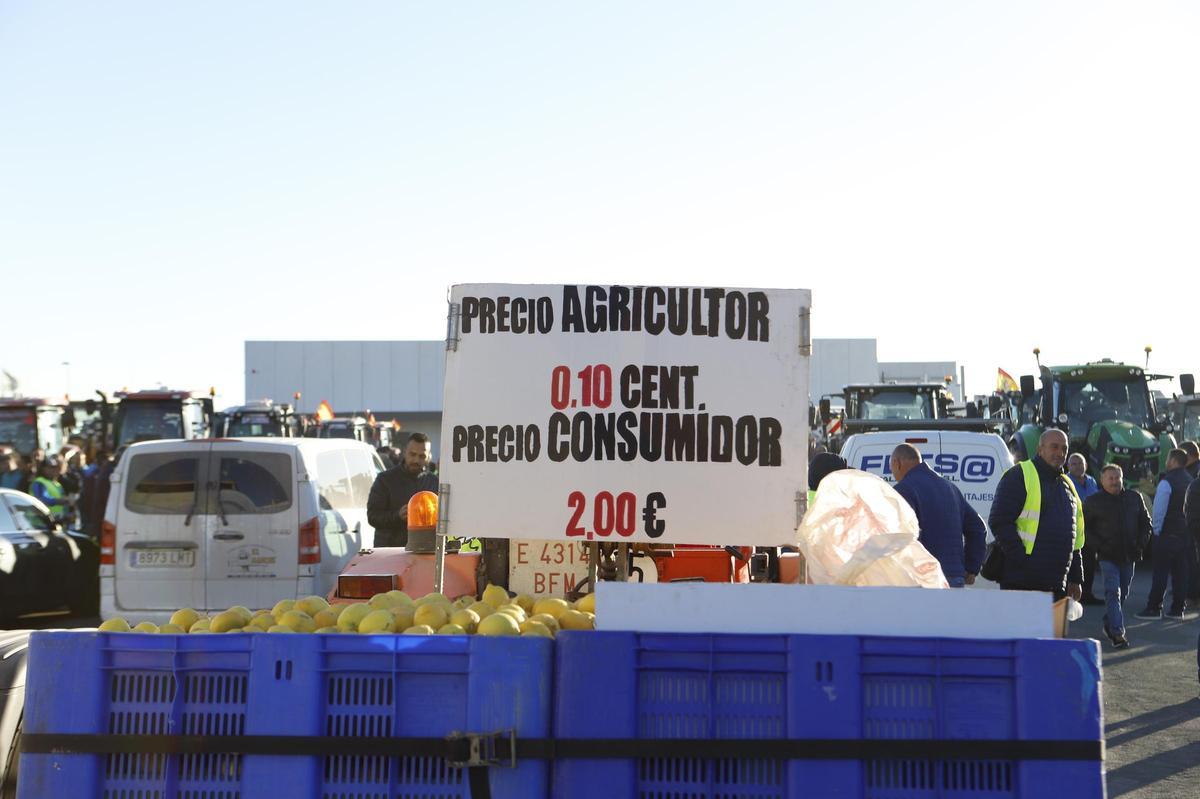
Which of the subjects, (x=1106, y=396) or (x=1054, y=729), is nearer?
(x=1054, y=729)

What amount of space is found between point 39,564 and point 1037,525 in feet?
34.3

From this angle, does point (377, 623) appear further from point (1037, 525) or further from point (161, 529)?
point (161, 529)

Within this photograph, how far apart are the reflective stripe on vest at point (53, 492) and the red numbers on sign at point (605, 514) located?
597 inches

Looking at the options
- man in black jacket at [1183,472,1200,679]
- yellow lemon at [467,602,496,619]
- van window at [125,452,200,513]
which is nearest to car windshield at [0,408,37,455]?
van window at [125,452,200,513]

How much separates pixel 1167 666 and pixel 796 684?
9.30m

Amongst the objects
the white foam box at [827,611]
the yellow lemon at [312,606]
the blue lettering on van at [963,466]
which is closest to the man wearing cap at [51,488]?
the blue lettering on van at [963,466]

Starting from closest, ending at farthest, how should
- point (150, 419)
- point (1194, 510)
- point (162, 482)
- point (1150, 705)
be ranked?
point (1150, 705), point (162, 482), point (1194, 510), point (150, 419)

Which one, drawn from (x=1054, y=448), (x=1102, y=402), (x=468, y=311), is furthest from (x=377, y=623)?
A: (x=1102, y=402)

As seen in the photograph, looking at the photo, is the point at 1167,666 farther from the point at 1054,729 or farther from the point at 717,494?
the point at 1054,729

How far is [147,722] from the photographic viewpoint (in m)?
4.05

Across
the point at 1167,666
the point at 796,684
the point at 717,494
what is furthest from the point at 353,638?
the point at 1167,666

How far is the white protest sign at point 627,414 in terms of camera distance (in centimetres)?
641

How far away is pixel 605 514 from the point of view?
645 centimetres

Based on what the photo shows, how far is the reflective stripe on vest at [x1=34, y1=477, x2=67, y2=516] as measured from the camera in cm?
1968
